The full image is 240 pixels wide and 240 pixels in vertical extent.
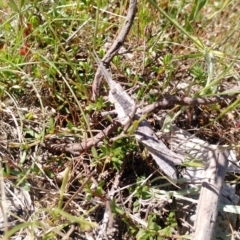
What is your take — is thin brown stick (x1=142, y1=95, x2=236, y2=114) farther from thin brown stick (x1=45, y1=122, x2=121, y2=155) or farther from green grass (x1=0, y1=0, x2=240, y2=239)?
thin brown stick (x1=45, y1=122, x2=121, y2=155)

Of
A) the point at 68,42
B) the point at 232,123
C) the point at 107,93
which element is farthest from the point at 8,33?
the point at 232,123

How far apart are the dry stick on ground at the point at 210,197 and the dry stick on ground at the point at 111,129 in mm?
218

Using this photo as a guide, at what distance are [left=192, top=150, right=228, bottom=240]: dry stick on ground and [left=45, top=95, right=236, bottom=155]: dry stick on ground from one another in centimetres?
22

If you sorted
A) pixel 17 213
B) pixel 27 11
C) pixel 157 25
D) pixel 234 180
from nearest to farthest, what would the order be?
pixel 17 213, pixel 234 180, pixel 27 11, pixel 157 25

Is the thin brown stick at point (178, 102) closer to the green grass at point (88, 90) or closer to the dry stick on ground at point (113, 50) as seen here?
the green grass at point (88, 90)

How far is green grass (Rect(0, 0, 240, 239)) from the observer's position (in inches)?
69.2

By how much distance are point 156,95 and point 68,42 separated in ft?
1.57

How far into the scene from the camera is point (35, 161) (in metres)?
1.78

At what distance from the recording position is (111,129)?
1.81 m

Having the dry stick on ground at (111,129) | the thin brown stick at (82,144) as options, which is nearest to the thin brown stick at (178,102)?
the dry stick on ground at (111,129)

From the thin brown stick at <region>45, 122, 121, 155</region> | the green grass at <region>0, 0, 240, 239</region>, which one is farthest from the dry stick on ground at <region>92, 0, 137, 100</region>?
the thin brown stick at <region>45, 122, 121, 155</region>

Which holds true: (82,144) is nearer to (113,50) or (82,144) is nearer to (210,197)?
(113,50)

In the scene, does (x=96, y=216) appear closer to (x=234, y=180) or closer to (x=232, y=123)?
(x=234, y=180)

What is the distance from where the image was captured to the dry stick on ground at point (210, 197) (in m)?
1.68
